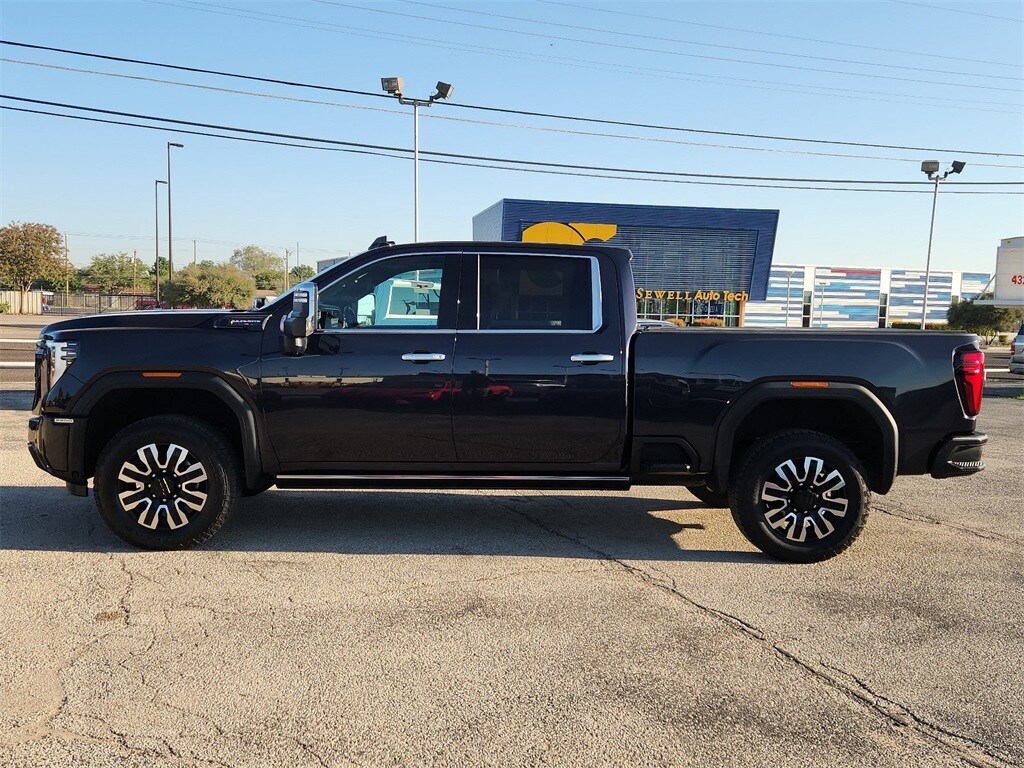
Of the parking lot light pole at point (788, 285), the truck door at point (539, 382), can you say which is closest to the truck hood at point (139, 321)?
the truck door at point (539, 382)

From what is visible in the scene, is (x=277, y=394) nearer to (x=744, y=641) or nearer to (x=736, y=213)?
(x=744, y=641)

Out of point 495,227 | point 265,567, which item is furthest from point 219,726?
point 495,227

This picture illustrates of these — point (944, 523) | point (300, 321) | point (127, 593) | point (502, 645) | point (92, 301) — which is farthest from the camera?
point (92, 301)

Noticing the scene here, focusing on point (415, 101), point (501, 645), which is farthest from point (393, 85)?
point (501, 645)

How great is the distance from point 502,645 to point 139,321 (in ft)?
10.7

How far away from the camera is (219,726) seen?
3.17 meters

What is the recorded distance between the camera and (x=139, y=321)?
5.46 m

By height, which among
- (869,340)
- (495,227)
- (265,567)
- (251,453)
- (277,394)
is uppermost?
(495,227)

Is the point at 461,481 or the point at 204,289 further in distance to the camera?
the point at 204,289

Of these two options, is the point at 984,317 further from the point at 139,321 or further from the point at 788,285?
the point at 139,321

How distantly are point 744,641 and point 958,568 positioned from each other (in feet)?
7.14

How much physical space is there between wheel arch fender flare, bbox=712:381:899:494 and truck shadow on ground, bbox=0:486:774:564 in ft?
2.89

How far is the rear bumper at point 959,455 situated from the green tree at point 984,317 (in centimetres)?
4993

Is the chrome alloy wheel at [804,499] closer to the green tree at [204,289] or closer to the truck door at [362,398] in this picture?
the truck door at [362,398]
